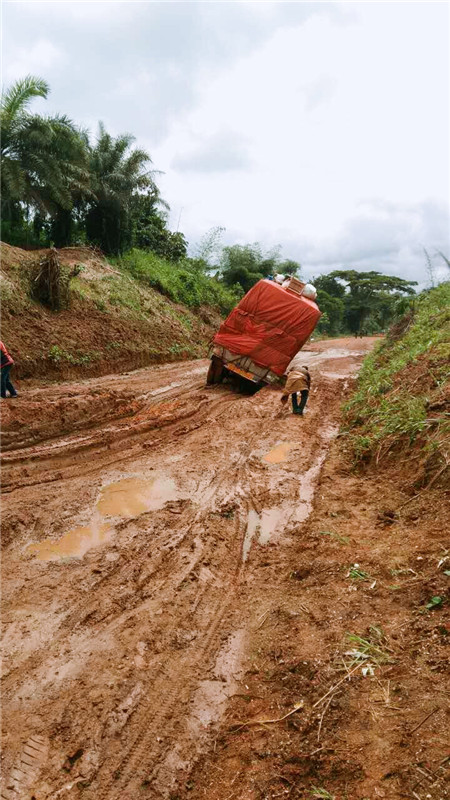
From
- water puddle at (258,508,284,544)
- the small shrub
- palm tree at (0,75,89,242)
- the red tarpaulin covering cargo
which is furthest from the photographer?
palm tree at (0,75,89,242)

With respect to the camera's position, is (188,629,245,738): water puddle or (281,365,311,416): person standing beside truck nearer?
(188,629,245,738): water puddle

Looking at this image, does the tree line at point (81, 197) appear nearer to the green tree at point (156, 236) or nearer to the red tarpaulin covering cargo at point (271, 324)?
the green tree at point (156, 236)

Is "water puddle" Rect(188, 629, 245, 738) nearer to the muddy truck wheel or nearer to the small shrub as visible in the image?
the muddy truck wheel

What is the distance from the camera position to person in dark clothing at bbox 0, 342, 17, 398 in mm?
9828

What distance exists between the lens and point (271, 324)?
1114cm

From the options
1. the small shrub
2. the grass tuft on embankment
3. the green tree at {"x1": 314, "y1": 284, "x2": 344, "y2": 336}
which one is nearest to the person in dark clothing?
the small shrub

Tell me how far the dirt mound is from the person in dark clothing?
1.67 m

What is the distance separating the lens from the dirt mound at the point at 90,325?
12.7 m

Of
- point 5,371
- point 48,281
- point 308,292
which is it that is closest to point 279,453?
point 308,292

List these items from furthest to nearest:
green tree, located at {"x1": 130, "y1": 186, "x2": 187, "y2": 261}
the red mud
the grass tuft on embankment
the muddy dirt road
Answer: green tree, located at {"x1": 130, "y1": 186, "x2": 187, "y2": 261}
the grass tuft on embankment
the muddy dirt road
the red mud

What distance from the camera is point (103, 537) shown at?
17.2ft

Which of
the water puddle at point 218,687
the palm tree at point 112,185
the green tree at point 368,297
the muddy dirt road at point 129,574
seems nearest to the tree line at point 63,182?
the palm tree at point 112,185

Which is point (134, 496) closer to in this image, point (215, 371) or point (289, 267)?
point (215, 371)

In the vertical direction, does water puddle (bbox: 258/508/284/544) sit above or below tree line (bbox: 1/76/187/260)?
below
